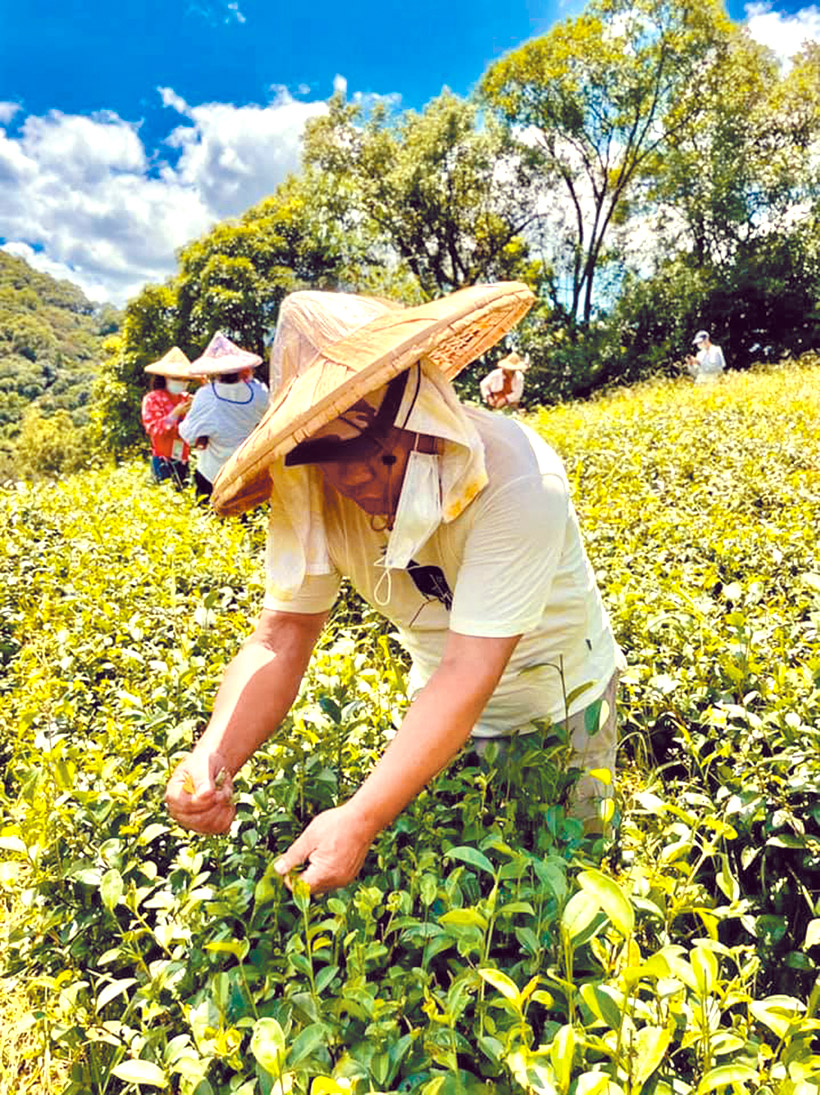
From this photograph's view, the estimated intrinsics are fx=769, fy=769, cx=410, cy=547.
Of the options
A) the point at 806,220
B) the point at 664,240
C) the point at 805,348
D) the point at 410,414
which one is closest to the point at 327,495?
the point at 410,414

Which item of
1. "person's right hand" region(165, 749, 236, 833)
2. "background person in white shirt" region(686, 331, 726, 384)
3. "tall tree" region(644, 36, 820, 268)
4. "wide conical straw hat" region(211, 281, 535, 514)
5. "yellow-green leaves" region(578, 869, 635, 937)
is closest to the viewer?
"yellow-green leaves" region(578, 869, 635, 937)

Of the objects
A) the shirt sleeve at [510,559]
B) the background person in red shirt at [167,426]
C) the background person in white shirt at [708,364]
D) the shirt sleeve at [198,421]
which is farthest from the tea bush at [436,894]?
the background person in white shirt at [708,364]

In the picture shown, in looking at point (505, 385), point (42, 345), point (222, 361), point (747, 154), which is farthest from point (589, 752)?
point (42, 345)

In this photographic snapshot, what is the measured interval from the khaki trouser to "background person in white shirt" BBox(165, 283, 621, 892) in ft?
0.05

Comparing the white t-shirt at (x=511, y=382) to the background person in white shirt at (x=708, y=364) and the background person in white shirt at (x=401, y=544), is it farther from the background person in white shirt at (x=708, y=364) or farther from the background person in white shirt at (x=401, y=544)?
the background person in white shirt at (x=401, y=544)

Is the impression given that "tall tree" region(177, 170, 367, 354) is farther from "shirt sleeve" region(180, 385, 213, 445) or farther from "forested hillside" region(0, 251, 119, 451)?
"forested hillside" region(0, 251, 119, 451)

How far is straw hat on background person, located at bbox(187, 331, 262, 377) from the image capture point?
5781mm

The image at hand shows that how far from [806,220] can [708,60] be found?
206 inches

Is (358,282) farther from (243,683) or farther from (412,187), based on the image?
(243,683)

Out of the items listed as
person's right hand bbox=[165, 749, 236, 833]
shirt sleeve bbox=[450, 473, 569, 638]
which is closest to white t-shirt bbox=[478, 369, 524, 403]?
shirt sleeve bbox=[450, 473, 569, 638]

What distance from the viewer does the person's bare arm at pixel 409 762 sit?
1.17 metres

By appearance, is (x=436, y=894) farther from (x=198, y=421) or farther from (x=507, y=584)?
(x=198, y=421)

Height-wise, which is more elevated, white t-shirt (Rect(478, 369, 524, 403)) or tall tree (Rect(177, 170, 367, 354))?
tall tree (Rect(177, 170, 367, 354))

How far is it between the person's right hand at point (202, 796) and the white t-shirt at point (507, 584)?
0.36 metres
